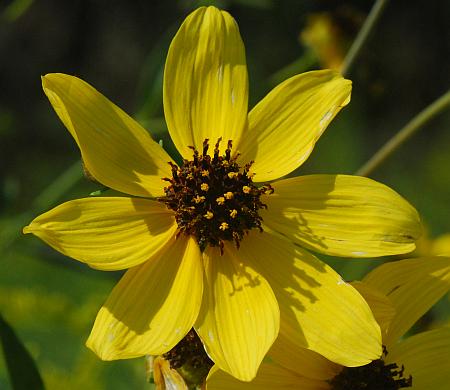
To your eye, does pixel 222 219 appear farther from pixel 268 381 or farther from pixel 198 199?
pixel 268 381

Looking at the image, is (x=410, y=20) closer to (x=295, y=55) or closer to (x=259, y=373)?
(x=295, y=55)

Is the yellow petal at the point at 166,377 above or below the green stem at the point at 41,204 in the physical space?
below

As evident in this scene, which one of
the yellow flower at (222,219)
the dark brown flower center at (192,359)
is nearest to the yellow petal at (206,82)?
the yellow flower at (222,219)

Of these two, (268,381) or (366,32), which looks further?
(366,32)

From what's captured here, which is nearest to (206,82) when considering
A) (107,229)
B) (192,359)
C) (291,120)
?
(291,120)

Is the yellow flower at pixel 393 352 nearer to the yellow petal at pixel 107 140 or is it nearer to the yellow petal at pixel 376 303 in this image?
the yellow petal at pixel 376 303

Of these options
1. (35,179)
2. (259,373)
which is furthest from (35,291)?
(35,179)

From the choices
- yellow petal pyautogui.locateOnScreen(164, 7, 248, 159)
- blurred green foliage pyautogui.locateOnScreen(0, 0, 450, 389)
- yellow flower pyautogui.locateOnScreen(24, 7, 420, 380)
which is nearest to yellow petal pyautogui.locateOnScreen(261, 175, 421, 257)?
yellow flower pyautogui.locateOnScreen(24, 7, 420, 380)
